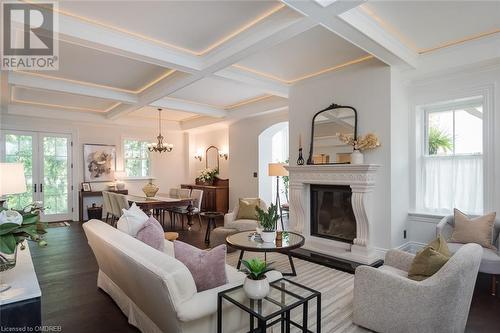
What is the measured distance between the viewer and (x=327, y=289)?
10.4ft

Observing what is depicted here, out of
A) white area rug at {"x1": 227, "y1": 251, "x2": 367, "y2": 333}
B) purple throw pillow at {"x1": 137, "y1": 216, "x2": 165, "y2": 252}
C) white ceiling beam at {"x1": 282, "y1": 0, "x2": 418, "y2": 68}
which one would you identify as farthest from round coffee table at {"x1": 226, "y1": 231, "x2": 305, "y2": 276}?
white ceiling beam at {"x1": 282, "y1": 0, "x2": 418, "y2": 68}

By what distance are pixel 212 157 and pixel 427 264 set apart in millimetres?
7252

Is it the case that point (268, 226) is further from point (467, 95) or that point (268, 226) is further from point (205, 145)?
point (205, 145)

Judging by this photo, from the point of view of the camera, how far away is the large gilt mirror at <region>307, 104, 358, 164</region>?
171 inches

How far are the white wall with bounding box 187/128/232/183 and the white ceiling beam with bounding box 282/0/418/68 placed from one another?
201 inches

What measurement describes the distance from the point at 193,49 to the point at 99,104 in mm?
4164

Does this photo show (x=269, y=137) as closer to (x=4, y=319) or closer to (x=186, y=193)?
(x=186, y=193)

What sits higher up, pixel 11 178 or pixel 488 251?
pixel 11 178

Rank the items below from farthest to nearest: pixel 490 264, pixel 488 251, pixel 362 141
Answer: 1. pixel 362 141
2. pixel 488 251
3. pixel 490 264

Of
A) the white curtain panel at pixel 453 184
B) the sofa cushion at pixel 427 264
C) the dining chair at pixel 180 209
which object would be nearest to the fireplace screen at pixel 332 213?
the white curtain panel at pixel 453 184

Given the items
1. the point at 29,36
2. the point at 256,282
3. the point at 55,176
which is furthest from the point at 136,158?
the point at 256,282

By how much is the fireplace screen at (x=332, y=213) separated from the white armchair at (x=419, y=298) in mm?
2069

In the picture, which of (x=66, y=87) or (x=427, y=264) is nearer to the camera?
(x=427, y=264)

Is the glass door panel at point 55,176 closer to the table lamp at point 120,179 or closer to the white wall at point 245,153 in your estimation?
the table lamp at point 120,179
